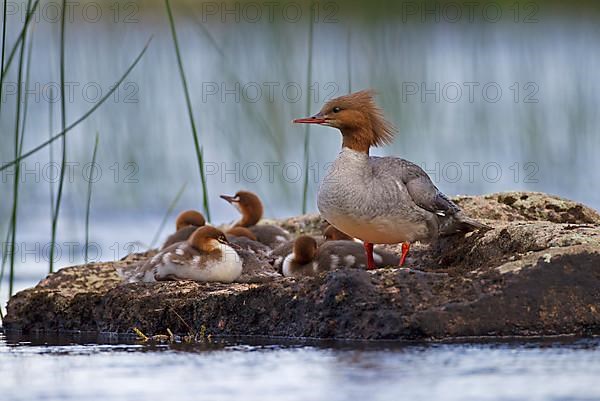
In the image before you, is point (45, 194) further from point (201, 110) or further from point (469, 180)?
point (469, 180)

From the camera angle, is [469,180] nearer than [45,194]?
Yes

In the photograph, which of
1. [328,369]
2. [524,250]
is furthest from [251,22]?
[328,369]

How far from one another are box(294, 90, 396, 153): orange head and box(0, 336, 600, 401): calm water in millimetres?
1986

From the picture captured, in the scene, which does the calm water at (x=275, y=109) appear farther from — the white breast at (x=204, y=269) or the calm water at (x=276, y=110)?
the white breast at (x=204, y=269)

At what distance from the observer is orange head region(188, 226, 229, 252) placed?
6492mm

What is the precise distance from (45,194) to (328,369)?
615cm

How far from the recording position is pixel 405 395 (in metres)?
3.55

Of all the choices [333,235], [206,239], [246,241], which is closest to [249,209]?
[246,241]

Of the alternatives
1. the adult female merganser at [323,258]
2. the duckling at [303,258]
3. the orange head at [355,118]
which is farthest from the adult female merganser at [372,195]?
the duckling at [303,258]

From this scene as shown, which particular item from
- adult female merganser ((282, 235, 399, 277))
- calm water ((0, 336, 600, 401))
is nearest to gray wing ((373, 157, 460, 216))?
adult female merganser ((282, 235, 399, 277))

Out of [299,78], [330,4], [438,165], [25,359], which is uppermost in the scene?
[330,4]

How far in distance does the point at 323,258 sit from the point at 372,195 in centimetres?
65

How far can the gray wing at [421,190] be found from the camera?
20.6 feet

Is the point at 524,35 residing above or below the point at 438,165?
above
